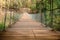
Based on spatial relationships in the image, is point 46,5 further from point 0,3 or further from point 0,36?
point 0,36

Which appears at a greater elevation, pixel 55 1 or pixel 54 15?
pixel 55 1

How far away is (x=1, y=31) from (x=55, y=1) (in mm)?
2873

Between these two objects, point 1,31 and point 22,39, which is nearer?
point 22,39

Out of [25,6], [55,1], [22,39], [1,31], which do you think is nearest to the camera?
[22,39]

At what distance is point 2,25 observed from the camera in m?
6.50

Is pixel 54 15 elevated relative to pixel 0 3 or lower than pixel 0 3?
lower

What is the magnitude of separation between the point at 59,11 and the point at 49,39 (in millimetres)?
2259

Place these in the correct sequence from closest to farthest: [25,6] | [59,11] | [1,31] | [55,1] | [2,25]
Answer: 1. [1,31]
2. [2,25]
3. [59,11]
4. [55,1]
5. [25,6]

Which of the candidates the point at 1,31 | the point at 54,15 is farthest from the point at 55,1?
the point at 1,31

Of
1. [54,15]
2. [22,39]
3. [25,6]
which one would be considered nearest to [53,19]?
[54,15]

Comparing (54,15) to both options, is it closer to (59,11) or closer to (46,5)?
(59,11)

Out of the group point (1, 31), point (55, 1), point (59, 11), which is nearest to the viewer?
point (1, 31)

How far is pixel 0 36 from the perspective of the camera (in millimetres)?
5254

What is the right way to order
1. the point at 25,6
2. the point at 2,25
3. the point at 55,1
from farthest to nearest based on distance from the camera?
the point at 25,6 < the point at 55,1 < the point at 2,25
